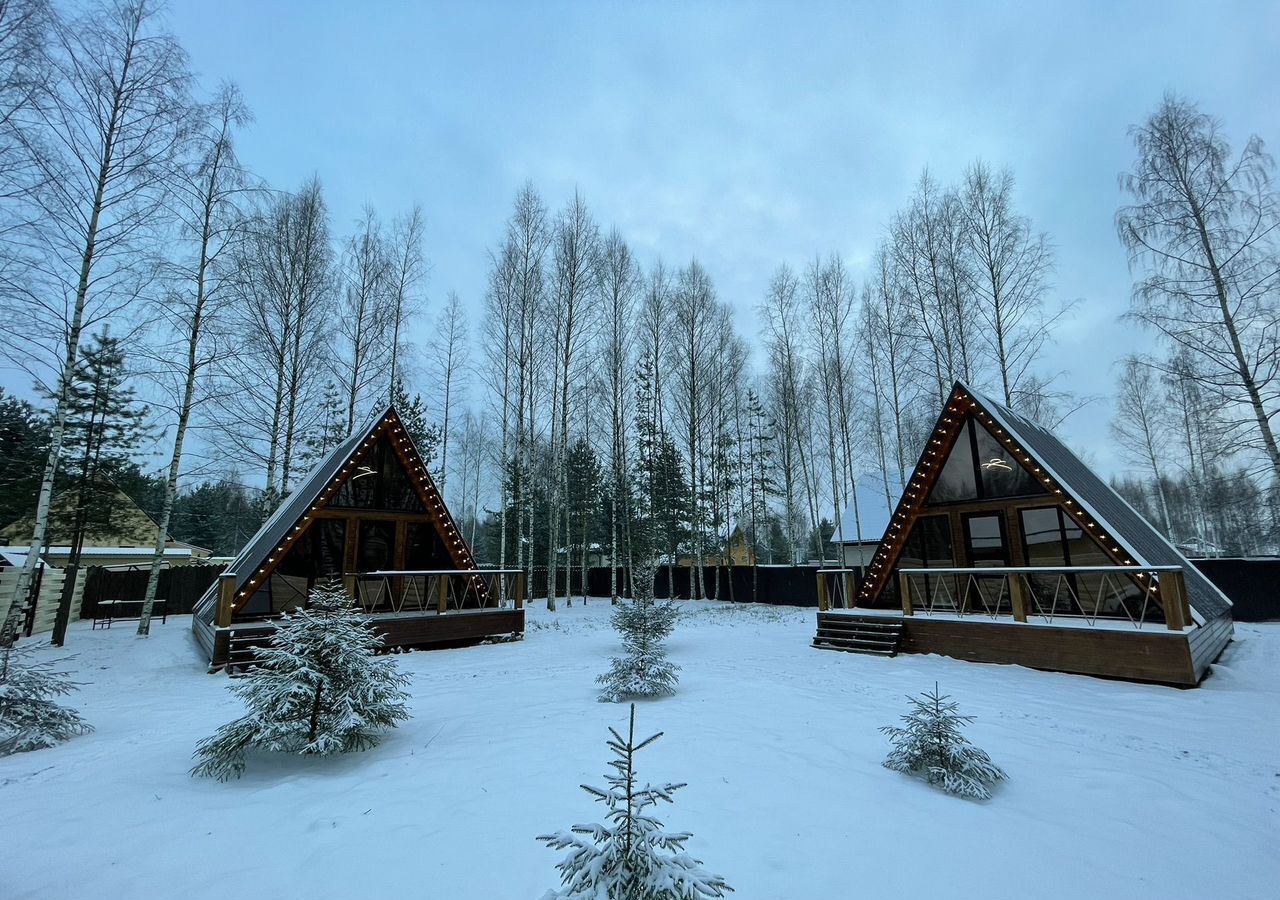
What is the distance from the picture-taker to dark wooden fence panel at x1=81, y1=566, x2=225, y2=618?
17.6 metres

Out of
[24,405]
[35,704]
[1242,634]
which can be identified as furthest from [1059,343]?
[24,405]

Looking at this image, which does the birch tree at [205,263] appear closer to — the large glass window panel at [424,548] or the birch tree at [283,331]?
the birch tree at [283,331]

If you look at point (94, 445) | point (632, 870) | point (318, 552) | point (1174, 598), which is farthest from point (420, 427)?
point (1174, 598)

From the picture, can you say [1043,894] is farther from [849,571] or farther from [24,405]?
[24,405]

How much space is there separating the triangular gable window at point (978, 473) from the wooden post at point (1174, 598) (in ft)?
8.59

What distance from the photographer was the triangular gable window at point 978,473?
980 centimetres

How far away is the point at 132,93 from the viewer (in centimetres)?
909

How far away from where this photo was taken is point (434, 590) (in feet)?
40.5

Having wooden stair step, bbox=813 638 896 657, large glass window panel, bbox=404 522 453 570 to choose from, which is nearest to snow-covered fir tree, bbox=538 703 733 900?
wooden stair step, bbox=813 638 896 657

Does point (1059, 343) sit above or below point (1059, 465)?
above

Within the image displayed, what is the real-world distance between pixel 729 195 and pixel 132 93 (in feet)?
82.3

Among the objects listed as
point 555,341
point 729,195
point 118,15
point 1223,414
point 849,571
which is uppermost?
point 729,195

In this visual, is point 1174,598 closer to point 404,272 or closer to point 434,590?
point 434,590

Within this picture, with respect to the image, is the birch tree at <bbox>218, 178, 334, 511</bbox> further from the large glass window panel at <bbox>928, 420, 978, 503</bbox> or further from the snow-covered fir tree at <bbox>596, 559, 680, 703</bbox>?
the large glass window panel at <bbox>928, 420, 978, 503</bbox>
